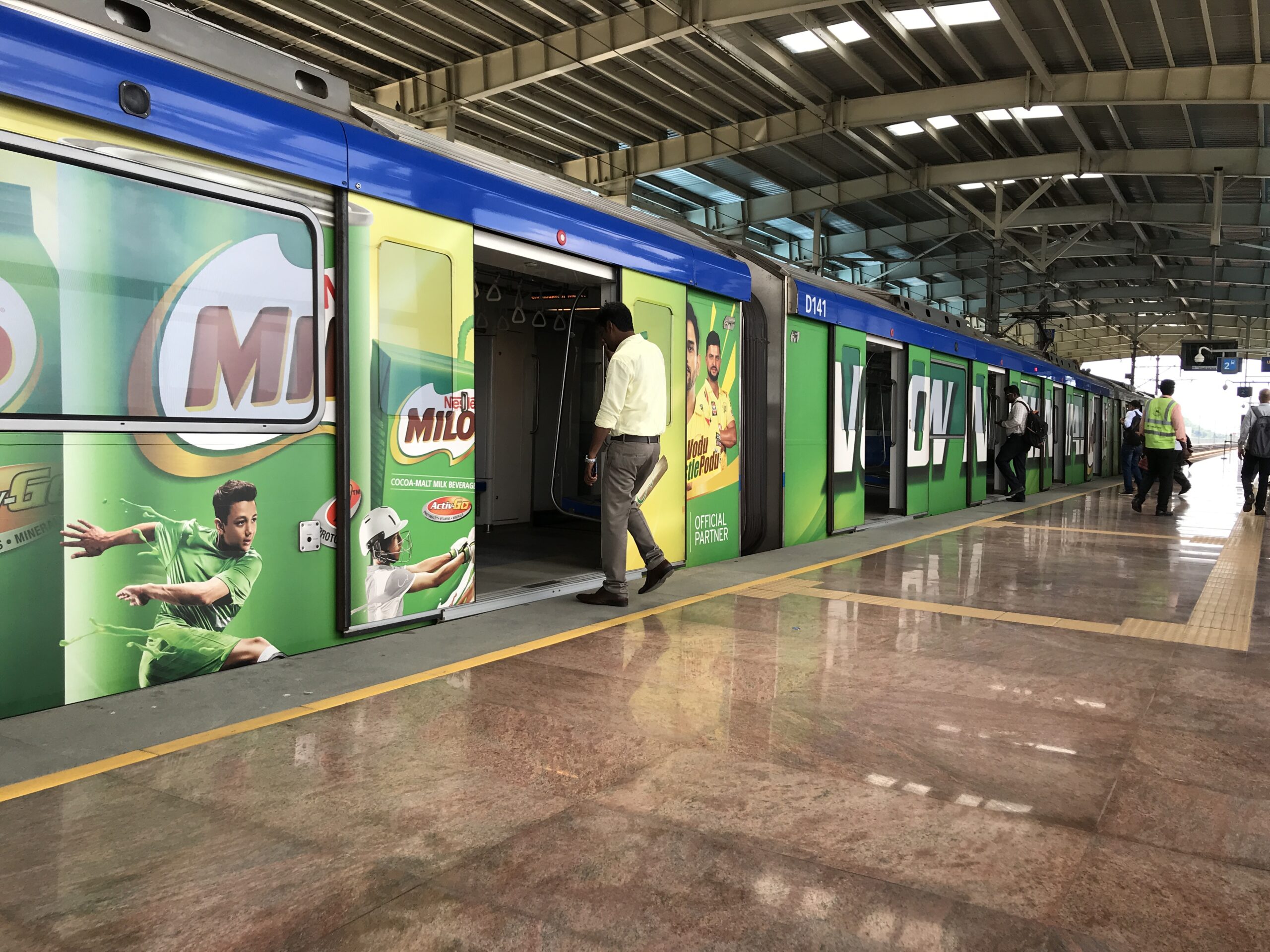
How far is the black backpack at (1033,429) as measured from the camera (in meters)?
14.6

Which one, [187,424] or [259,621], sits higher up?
[187,424]

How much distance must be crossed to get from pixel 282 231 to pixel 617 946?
331 centimetres

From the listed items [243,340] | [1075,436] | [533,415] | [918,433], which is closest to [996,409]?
[918,433]

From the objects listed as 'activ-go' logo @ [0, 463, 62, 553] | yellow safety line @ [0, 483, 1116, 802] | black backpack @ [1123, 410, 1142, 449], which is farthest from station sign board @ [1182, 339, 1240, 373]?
'activ-go' logo @ [0, 463, 62, 553]

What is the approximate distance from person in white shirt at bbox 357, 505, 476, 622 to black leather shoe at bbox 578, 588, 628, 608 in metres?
1.17

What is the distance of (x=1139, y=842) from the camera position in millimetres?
2523

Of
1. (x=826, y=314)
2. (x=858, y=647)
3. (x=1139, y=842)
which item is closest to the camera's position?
(x=1139, y=842)

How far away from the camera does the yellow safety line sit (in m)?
2.80

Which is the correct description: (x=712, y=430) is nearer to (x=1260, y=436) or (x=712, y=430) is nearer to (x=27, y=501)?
(x=27, y=501)

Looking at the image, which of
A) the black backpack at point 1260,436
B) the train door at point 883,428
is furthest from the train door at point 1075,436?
the black backpack at point 1260,436

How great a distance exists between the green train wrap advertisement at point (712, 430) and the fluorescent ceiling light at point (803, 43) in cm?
712

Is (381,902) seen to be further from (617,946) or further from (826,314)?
(826,314)

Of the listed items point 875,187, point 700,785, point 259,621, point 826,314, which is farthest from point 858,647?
point 875,187

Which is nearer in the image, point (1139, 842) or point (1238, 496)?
point (1139, 842)
